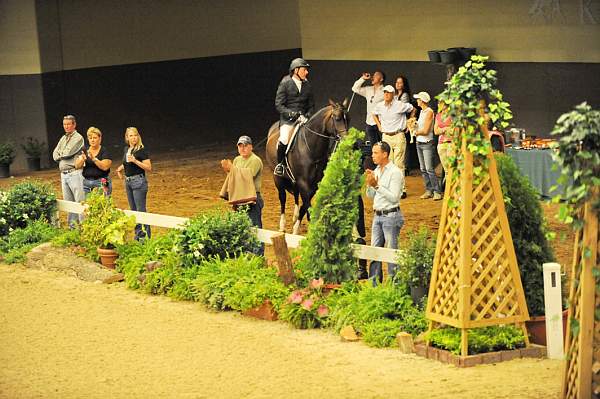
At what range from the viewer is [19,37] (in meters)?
23.2

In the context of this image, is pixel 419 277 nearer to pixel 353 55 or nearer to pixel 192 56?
pixel 353 55

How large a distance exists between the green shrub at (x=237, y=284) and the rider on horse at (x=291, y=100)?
3.67 meters

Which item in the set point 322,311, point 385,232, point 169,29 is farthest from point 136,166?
point 169,29

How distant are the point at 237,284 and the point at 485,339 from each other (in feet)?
10.3

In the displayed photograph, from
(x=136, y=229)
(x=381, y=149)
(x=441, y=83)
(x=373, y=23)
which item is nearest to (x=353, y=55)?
(x=373, y=23)

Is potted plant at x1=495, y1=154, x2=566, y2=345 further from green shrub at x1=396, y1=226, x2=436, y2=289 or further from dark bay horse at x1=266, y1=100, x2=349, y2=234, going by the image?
dark bay horse at x1=266, y1=100, x2=349, y2=234

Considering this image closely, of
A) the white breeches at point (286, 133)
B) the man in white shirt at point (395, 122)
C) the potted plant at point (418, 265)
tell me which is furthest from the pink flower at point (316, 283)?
the man in white shirt at point (395, 122)

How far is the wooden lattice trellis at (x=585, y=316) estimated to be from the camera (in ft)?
25.9

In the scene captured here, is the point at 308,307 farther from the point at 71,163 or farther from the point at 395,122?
the point at 395,122

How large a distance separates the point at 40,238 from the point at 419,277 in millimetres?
6479

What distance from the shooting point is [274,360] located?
1036 centimetres

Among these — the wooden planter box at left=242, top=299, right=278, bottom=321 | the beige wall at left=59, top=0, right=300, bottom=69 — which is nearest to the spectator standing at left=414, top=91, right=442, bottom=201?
the wooden planter box at left=242, top=299, right=278, bottom=321

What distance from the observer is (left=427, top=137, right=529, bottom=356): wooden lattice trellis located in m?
9.75

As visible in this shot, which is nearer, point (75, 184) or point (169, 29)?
point (75, 184)
